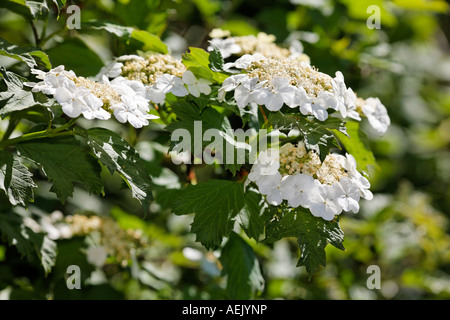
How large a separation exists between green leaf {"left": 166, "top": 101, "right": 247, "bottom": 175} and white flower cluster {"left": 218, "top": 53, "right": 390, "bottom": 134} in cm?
6

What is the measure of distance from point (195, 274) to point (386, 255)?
2.68 feet

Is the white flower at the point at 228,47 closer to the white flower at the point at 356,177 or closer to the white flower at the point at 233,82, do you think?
the white flower at the point at 233,82

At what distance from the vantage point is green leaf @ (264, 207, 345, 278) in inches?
41.3

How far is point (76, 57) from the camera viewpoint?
5.10 ft

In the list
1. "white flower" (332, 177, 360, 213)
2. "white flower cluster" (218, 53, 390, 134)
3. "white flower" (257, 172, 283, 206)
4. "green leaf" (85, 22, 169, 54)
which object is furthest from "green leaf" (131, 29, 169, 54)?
"white flower" (332, 177, 360, 213)

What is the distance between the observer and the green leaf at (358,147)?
132 cm

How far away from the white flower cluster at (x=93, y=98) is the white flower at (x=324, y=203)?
390 millimetres

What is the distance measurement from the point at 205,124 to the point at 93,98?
28 cm

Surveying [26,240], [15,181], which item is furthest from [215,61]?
[26,240]

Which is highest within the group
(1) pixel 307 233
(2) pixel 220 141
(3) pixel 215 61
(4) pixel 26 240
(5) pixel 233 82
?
(3) pixel 215 61

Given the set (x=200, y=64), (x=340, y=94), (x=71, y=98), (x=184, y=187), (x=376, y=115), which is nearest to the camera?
(x=71, y=98)

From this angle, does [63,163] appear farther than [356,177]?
Yes

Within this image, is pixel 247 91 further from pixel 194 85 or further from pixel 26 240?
pixel 26 240

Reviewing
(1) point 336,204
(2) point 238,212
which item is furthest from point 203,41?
(1) point 336,204
